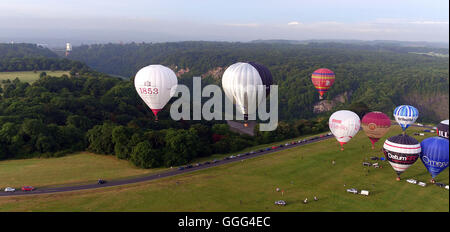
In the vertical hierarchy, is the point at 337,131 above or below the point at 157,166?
above

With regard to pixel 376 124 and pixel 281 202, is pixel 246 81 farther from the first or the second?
pixel 376 124

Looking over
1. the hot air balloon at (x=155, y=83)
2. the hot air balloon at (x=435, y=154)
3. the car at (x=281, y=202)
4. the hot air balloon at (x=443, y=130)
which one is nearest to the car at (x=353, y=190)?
the car at (x=281, y=202)

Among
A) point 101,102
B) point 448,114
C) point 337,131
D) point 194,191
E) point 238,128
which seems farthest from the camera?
point 448,114

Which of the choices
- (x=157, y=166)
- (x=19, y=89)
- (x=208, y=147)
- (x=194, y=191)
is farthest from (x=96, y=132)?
(x=19, y=89)

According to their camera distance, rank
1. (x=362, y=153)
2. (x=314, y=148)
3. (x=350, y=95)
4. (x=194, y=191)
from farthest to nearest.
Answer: (x=350, y=95) → (x=314, y=148) → (x=362, y=153) → (x=194, y=191)

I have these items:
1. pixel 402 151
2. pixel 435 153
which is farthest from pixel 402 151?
pixel 435 153

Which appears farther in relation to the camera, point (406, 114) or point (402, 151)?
point (406, 114)

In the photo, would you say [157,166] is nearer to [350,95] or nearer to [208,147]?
[208,147]
